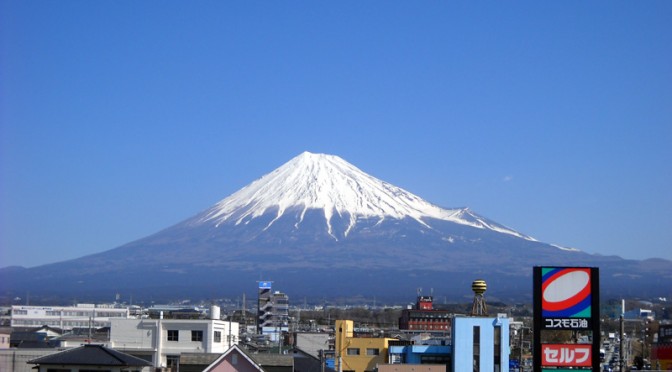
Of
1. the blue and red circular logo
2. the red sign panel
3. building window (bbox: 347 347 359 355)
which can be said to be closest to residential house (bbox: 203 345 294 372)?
the red sign panel

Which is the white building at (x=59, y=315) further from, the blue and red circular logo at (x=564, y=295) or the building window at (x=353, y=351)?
the blue and red circular logo at (x=564, y=295)

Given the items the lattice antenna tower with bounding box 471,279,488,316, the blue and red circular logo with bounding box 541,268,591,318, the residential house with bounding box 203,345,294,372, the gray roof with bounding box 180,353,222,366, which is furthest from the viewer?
the lattice antenna tower with bounding box 471,279,488,316

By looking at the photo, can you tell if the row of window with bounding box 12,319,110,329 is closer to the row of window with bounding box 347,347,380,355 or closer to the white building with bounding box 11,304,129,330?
the white building with bounding box 11,304,129,330

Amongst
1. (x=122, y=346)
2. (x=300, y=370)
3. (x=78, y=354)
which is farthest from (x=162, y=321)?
(x=78, y=354)

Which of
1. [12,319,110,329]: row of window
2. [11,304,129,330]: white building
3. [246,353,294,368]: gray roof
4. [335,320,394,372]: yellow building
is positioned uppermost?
[246,353,294,368]: gray roof

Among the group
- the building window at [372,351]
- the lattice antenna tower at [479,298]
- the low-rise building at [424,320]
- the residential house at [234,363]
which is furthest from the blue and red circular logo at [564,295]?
the low-rise building at [424,320]

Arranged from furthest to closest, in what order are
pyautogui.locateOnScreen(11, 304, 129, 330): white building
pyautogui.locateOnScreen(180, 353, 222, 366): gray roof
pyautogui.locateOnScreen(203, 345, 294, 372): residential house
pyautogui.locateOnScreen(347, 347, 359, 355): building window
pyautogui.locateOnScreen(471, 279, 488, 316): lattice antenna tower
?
1. pyautogui.locateOnScreen(11, 304, 129, 330): white building
2. pyautogui.locateOnScreen(347, 347, 359, 355): building window
3. pyautogui.locateOnScreen(471, 279, 488, 316): lattice antenna tower
4. pyautogui.locateOnScreen(180, 353, 222, 366): gray roof
5. pyautogui.locateOnScreen(203, 345, 294, 372): residential house

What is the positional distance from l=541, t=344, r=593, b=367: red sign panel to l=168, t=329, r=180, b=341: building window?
21.5 meters

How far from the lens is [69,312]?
462 feet

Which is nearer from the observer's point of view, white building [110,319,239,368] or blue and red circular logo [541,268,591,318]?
blue and red circular logo [541,268,591,318]

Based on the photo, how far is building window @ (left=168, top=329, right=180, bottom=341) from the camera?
49.1m

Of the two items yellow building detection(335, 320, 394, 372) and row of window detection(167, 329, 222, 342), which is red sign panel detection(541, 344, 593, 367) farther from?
yellow building detection(335, 320, 394, 372)

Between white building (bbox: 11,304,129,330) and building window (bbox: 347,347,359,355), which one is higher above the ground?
building window (bbox: 347,347,359,355)

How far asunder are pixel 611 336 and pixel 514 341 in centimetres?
1238
